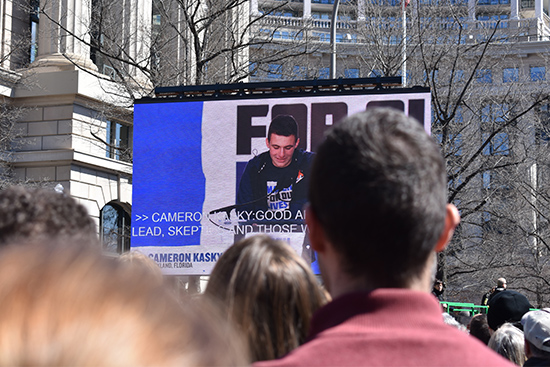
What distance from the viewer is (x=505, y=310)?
646 cm

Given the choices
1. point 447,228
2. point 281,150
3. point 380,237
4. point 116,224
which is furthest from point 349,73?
point 380,237

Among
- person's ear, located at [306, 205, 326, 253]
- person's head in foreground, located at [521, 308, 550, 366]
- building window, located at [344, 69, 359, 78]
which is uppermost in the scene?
building window, located at [344, 69, 359, 78]

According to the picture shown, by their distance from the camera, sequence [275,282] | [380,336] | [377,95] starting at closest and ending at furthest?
[380,336]
[275,282]
[377,95]

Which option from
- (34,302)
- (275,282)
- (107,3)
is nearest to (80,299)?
(34,302)

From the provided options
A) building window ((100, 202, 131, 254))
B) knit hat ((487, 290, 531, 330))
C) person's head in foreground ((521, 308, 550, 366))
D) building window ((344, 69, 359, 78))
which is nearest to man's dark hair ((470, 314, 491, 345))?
knit hat ((487, 290, 531, 330))

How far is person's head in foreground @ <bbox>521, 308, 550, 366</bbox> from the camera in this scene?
13.4ft

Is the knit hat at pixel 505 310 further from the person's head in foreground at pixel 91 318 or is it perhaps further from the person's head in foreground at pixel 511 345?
the person's head in foreground at pixel 91 318

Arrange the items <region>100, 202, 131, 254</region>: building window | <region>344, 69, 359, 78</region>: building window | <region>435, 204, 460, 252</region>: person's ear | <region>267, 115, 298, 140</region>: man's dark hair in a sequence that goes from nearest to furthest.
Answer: <region>435, 204, 460, 252</region>: person's ear → <region>267, 115, 298, 140</region>: man's dark hair → <region>100, 202, 131, 254</region>: building window → <region>344, 69, 359, 78</region>: building window

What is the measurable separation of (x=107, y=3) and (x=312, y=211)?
67.6 ft

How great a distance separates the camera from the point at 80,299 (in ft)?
3.30

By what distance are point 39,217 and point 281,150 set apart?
30.0 feet

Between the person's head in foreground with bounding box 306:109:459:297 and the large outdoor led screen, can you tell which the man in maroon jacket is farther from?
the large outdoor led screen

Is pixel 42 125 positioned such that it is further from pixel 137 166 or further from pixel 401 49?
pixel 137 166

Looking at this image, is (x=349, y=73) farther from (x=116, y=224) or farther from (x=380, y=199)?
(x=380, y=199)
